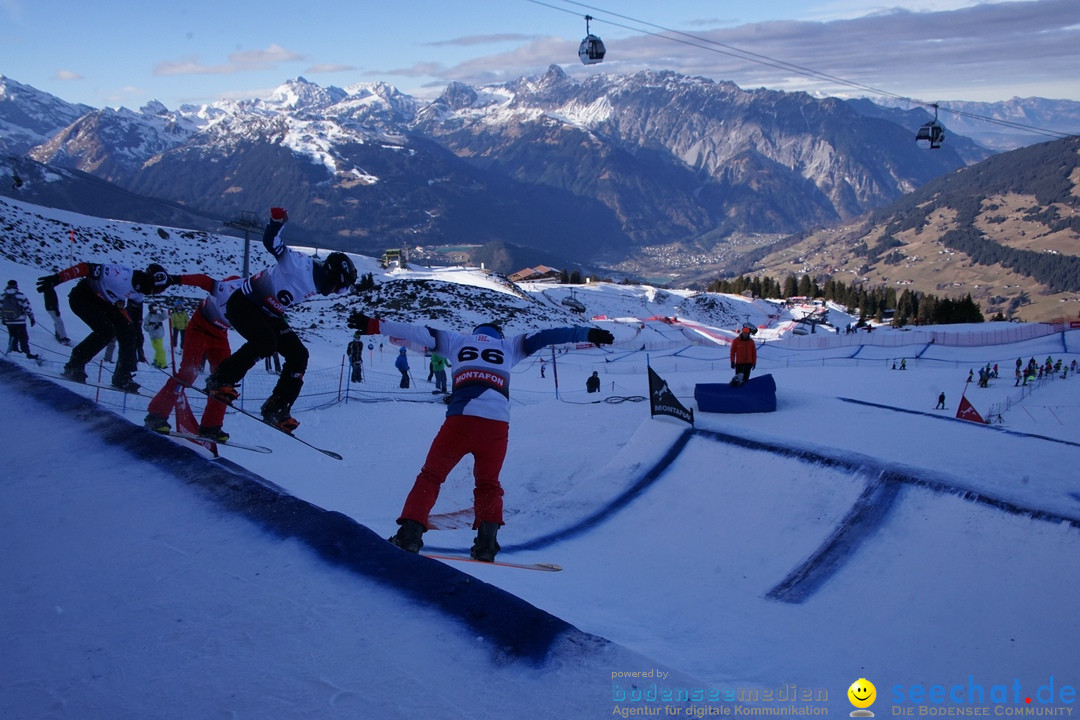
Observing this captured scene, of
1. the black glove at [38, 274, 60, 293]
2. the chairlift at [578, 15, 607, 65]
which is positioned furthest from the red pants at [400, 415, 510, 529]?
the chairlift at [578, 15, 607, 65]

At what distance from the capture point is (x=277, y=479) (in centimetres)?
1130

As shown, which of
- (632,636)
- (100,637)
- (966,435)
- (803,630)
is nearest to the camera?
Answer: (100,637)

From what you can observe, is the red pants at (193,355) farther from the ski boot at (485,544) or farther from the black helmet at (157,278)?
the ski boot at (485,544)

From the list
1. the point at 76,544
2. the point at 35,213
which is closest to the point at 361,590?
the point at 76,544

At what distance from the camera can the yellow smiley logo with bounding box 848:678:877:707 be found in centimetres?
502

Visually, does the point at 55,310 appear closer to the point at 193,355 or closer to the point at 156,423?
the point at 193,355

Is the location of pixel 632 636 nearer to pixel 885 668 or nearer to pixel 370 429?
pixel 885 668

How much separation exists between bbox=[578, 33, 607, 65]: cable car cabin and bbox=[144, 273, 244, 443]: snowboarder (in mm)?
23289

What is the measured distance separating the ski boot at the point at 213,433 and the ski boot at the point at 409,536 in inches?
125

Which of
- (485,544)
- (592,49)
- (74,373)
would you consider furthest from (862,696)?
(592,49)

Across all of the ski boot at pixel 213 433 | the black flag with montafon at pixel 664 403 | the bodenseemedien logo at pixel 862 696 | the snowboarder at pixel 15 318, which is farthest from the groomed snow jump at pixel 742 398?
the snowboarder at pixel 15 318

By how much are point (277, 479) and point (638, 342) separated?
42.1 meters

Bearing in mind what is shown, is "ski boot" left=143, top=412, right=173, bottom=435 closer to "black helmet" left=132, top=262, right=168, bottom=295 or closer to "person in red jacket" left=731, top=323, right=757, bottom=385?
"black helmet" left=132, top=262, right=168, bottom=295

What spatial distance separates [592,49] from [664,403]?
21.0 m
